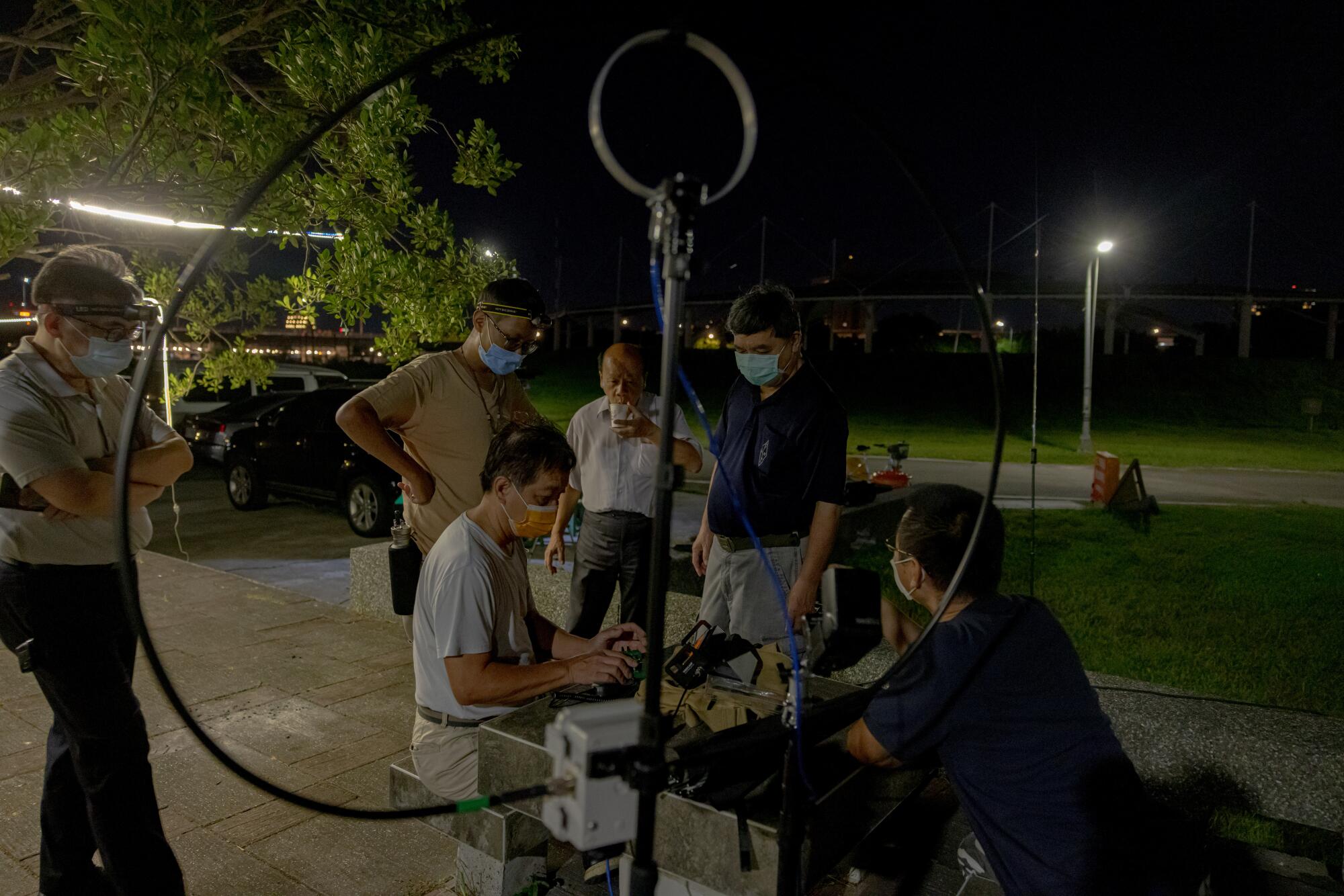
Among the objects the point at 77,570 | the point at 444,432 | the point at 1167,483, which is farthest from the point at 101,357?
the point at 1167,483

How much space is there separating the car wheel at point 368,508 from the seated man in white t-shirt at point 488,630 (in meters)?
6.79

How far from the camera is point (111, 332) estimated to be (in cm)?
250

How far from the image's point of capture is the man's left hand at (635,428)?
161 inches

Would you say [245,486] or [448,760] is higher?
[448,760]

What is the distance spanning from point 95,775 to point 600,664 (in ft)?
4.99

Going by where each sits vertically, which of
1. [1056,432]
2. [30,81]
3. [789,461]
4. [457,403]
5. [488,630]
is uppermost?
[30,81]

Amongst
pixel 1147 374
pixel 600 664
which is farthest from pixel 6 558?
pixel 1147 374

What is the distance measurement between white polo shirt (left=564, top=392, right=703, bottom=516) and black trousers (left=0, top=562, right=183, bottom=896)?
2.30 meters

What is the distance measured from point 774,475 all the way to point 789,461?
86 millimetres

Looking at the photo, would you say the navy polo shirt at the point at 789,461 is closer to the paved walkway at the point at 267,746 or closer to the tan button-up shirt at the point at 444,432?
the tan button-up shirt at the point at 444,432

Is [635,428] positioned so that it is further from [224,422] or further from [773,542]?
[224,422]

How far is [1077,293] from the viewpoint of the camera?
41344 mm

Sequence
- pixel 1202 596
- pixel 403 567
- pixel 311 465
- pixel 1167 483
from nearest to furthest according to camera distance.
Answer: pixel 403 567 < pixel 1202 596 < pixel 311 465 < pixel 1167 483

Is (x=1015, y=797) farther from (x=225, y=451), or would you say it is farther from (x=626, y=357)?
(x=225, y=451)
